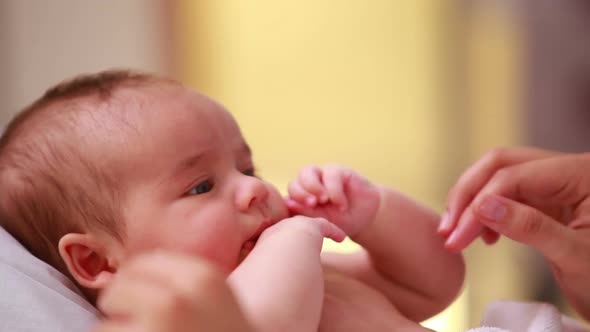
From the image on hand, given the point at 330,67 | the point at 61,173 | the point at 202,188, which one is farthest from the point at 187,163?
the point at 330,67

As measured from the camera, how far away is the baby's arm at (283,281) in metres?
0.66

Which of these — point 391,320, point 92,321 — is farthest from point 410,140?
point 92,321

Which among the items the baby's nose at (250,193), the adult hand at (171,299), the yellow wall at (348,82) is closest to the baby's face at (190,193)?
the baby's nose at (250,193)

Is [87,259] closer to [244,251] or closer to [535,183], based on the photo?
[244,251]

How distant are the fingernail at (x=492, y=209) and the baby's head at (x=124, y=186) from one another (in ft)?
0.86

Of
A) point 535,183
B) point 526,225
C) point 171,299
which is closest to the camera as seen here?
point 171,299

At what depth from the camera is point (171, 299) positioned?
1.78ft

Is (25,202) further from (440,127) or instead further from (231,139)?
(440,127)

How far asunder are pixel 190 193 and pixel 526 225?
0.42 meters

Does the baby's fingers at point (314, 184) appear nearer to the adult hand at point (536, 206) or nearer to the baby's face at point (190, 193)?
the baby's face at point (190, 193)

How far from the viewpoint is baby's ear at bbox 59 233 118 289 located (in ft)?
2.73

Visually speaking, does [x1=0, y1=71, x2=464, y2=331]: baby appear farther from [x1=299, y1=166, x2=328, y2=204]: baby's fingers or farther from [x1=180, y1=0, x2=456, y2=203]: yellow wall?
[x1=180, y1=0, x2=456, y2=203]: yellow wall

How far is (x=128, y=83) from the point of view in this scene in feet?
3.10

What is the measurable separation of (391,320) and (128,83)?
1.45 ft
